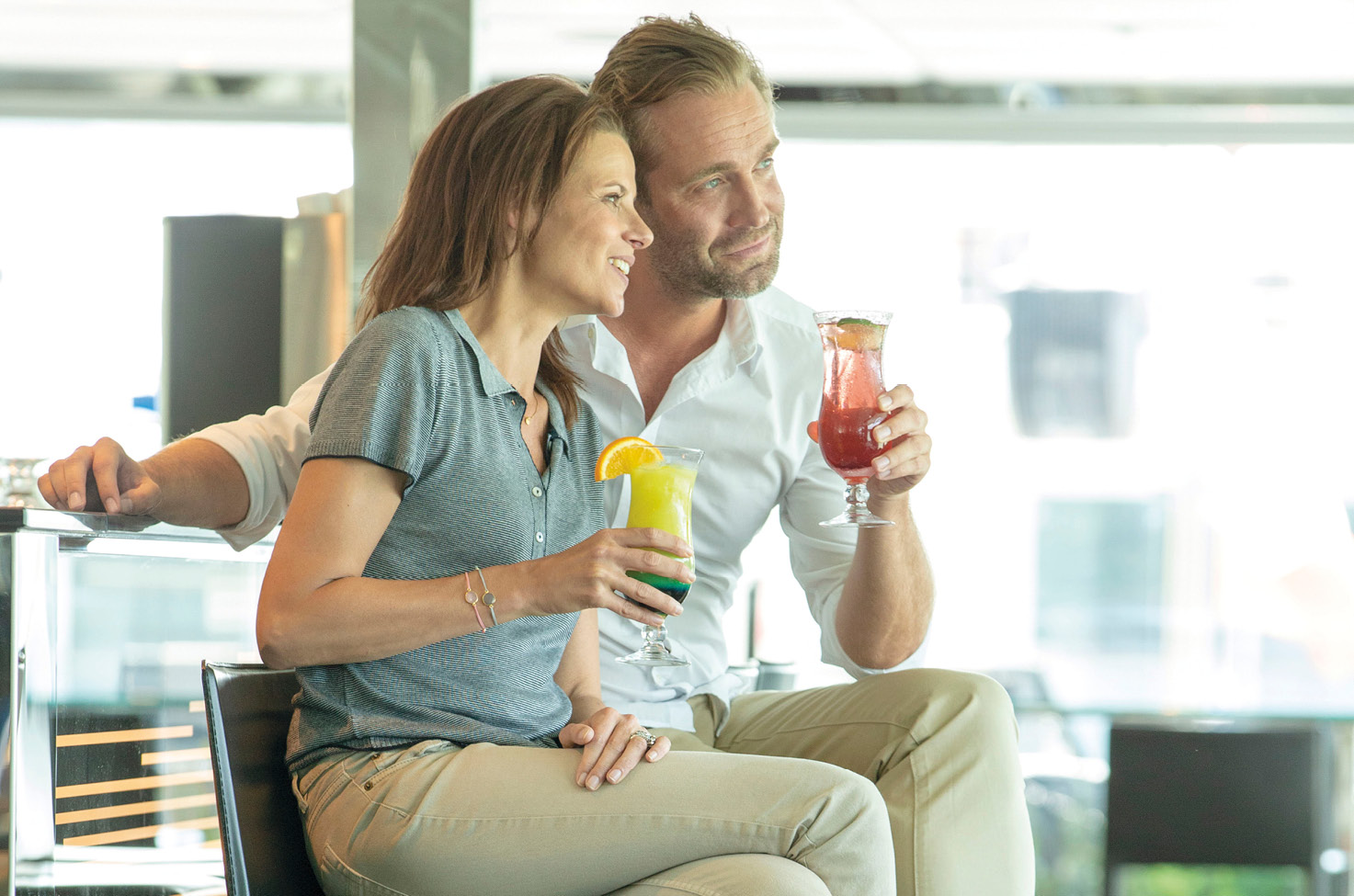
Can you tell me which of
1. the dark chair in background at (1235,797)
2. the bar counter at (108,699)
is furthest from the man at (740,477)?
the dark chair in background at (1235,797)

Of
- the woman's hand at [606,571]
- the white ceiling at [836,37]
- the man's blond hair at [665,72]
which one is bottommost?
the woman's hand at [606,571]

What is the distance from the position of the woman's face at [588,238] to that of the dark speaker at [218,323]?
5.63ft

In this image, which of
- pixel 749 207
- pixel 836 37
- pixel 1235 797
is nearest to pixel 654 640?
pixel 749 207

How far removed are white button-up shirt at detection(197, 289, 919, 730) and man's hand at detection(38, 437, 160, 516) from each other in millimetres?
435

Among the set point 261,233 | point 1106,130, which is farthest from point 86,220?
point 1106,130

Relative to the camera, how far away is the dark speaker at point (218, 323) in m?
3.35

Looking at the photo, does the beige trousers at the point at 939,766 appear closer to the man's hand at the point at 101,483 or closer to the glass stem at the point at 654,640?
the glass stem at the point at 654,640

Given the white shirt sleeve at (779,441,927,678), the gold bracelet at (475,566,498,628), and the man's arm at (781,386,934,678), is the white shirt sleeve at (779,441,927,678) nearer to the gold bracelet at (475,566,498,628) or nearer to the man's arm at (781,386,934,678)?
the man's arm at (781,386,934,678)

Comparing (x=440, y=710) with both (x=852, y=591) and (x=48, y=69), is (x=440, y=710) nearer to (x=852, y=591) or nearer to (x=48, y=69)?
(x=852, y=591)

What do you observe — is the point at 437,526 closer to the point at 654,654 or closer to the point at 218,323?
the point at 654,654

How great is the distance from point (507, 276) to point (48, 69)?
5.71 m

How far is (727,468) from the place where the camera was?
8.13 feet

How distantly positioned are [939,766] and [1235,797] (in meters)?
2.55

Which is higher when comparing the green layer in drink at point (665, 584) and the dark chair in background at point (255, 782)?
the green layer in drink at point (665, 584)
